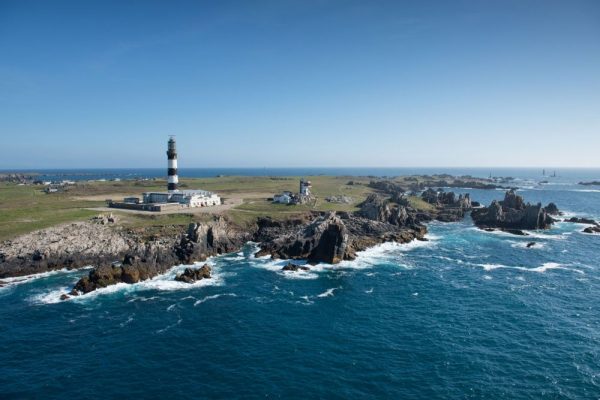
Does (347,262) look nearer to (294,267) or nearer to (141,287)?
(294,267)

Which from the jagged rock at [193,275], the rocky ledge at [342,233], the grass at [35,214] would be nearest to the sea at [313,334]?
the jagged rock at [193,275]

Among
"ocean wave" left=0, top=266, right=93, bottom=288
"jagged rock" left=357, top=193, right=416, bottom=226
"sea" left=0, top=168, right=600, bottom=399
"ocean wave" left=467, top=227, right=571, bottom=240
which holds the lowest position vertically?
"sea" left=0, top=168, right=600, bottom=399

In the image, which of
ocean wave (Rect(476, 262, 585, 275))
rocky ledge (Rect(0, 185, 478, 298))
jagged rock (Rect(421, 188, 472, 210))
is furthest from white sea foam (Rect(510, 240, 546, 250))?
jagged rock (Rect(421, 188, 472, 210))

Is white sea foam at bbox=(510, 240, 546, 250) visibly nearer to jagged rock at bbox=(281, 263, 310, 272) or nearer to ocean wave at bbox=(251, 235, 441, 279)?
ocean wave at bbox=(251, 235, 441, 279)

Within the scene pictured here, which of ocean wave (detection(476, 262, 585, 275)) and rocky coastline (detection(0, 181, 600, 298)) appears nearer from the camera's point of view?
rocky coastline (detection(0, 181, 600, 298))

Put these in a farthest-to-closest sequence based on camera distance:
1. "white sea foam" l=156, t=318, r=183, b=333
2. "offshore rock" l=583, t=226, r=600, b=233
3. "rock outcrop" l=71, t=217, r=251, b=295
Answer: "offshore rock" l=583, t=226, r=600, b=233 < "rock outcrop" l=71, t=217, r=251, b=295 < "white sea foam" l=156, t=318, r=183, b=333

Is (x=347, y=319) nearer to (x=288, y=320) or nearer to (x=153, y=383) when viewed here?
(x=288, y=320)

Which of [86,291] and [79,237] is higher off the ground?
[79,237]

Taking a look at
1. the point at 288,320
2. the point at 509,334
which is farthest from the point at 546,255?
the point at 288,320
